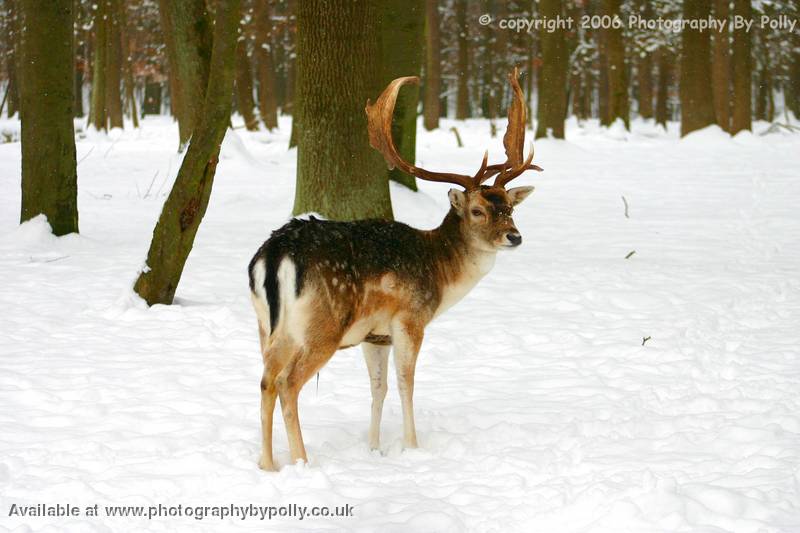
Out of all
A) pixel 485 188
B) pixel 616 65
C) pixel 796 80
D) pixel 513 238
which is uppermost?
pixel 796 80

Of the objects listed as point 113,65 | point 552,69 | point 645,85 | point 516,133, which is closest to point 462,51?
point 645,85

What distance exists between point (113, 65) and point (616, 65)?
15.1 meters

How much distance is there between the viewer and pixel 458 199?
5.56m

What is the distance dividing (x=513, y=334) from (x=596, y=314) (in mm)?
1186

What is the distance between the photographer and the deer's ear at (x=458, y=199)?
5512 millimetres

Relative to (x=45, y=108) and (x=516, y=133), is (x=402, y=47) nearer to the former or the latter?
(x=45, y=108)

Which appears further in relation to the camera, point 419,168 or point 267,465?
point 419,168

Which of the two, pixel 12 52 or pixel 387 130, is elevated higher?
pixel 12 52

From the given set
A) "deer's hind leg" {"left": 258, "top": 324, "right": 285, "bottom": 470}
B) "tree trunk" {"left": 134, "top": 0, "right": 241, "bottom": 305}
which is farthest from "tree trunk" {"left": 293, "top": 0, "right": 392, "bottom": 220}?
"deer's hind leg" {"left": 258, "top": 324, "right": 285, "bottom": 470}

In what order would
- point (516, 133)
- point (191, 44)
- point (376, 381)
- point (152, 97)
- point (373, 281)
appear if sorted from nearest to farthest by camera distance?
point (373, 281), point (376, 381), point (516, 133), point (191, 44), point (152, 97)

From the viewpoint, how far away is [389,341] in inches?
209

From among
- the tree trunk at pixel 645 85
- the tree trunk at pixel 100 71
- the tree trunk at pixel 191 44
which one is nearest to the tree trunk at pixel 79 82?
A: the tree trunk at pixel 100 71

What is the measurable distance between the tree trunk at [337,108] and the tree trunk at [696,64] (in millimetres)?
15954

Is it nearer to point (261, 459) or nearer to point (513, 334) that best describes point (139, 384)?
point (261, 459)
